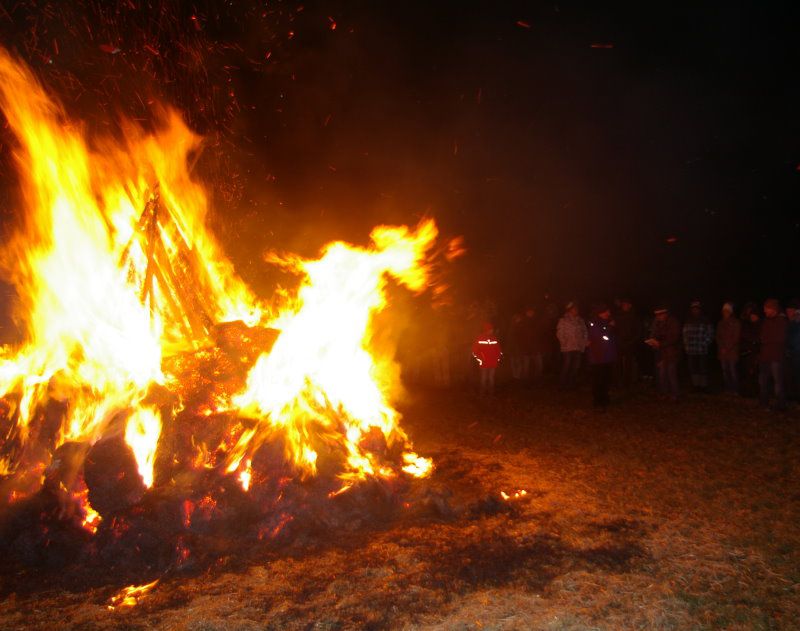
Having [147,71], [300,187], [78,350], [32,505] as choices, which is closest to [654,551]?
[32,505]

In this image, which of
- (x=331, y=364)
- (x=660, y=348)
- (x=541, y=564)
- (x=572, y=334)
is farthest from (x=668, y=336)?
(x=541, y=564)

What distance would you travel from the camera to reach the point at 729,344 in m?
A: 11.4

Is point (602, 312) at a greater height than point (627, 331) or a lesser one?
greater

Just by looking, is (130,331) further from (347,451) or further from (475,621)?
(475,621)

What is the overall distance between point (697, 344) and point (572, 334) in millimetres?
2724

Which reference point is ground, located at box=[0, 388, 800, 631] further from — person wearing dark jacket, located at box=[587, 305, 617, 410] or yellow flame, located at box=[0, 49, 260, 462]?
person wearing dark jacket, located at box=[587, 305, 617, 410]

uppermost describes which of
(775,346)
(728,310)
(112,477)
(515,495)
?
(728,310)

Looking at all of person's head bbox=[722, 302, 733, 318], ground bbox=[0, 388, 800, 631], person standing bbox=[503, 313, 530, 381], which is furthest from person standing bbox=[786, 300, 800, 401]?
person standing bbox=[503, 313, 530, 381]

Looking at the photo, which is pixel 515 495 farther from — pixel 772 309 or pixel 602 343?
pixel 772 309

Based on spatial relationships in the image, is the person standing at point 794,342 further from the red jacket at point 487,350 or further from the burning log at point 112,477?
the burning log at point 112,477

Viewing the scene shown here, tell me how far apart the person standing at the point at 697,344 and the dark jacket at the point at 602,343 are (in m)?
2.99

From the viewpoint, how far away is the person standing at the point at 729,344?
11.3m

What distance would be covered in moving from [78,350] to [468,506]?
5.05 metres

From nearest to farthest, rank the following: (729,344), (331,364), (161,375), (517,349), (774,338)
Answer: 1. (161,375)
2. (331,364)
3. (774,338)
4. (729,344)
5. (517,349)
